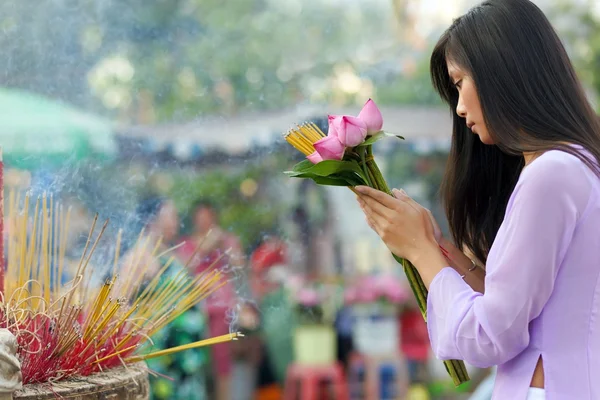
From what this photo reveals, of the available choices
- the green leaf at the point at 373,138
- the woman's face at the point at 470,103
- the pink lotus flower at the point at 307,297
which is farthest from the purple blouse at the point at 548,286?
the pink lotus flower at the point at 307,297

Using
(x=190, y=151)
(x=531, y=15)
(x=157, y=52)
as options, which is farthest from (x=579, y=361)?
(x=157, y=52)

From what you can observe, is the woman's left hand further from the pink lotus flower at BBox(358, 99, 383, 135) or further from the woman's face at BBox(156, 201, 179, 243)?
the woman's face at BBox(156, 201, 179, 243)

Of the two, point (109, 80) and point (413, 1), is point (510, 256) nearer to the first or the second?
point (109, 80)

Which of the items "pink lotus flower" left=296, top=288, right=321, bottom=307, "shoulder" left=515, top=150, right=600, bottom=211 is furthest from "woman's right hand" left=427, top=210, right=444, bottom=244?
"pink lotus flower" left=296, top=288, right=321, bottom=307

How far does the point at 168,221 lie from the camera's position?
2881mm

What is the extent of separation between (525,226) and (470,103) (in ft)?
0.73

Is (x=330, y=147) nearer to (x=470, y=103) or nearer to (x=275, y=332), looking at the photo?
(x=470, y=103)

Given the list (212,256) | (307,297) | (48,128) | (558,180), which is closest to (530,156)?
(558,180)

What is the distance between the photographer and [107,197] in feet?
6.89

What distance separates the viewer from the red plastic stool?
425 centimetres

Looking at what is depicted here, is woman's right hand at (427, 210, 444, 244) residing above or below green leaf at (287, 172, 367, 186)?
below

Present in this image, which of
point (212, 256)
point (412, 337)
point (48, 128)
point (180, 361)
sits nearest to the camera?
point (212, 256)

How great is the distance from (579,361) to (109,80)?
2693 millimetres

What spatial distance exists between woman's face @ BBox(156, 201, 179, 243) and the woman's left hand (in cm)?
130
